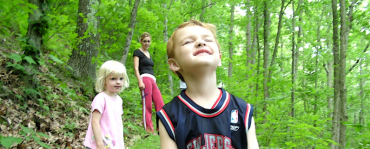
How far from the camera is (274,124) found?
496 centimetres

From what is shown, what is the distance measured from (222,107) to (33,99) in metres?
3.91

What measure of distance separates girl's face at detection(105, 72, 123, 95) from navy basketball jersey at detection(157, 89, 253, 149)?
5.64ft

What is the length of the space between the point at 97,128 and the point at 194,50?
68.6 inches

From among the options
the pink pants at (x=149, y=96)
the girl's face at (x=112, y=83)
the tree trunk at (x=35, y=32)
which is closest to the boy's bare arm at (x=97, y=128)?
the girl's face at (x=112, y=83)

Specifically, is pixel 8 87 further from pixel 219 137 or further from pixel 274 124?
pixel 274 124

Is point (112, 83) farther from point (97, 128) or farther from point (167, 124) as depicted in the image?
point (167, 124)

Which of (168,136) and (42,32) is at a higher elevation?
(42,32)

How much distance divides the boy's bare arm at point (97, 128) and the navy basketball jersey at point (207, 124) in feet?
5.16

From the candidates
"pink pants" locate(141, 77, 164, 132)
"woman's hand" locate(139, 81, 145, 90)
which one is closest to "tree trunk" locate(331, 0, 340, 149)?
"pink pants" locate(141, 77, 164, 132)

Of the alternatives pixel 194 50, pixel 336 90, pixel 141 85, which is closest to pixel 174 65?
pixel 194 50

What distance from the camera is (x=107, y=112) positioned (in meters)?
2.59

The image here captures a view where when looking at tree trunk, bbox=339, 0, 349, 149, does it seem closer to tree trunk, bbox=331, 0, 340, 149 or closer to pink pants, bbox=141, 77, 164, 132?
tree trunk, bbox=331, 0, 340, 149

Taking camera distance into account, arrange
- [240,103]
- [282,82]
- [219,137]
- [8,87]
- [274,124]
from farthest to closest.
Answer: [282,82] → [274,124] → [8,87] → [240,103] → [219,137]

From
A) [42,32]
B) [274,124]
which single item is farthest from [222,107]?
[274,124]
